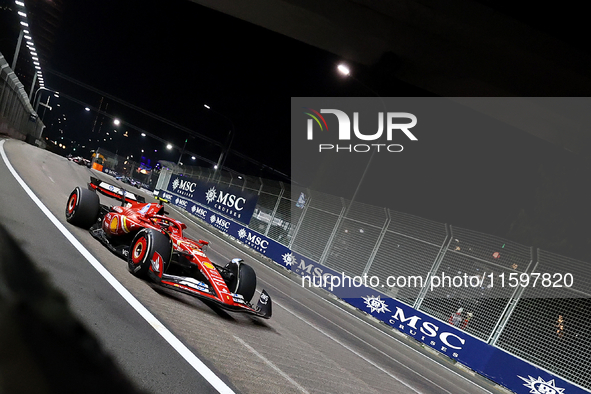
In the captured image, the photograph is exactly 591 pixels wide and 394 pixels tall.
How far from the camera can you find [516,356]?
9117mm

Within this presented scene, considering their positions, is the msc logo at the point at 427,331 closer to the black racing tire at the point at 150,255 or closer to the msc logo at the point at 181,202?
the black racing tire at the point at 150,255

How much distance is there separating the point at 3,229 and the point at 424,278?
10.5 m

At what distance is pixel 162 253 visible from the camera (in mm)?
5527

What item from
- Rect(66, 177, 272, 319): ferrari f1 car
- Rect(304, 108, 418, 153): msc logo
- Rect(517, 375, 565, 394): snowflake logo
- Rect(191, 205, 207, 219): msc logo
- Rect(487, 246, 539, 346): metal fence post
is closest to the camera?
Rect(66, 177, 272, 319): ferrari f1 car

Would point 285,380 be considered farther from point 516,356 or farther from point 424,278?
point 424,278

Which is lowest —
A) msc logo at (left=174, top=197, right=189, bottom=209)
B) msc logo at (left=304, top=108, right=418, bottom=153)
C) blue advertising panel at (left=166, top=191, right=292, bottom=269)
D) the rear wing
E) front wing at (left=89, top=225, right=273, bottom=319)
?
msc logo at (left=174, top=197, right=189, bottom=209)

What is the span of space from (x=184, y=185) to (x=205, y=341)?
93.5 ft

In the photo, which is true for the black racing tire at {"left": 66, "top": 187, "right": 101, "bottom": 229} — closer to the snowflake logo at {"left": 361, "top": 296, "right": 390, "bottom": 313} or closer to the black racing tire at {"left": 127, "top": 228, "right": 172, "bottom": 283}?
the black racing tire at {"left": 127, "top": 228, "right": 172, "bottom": 283}

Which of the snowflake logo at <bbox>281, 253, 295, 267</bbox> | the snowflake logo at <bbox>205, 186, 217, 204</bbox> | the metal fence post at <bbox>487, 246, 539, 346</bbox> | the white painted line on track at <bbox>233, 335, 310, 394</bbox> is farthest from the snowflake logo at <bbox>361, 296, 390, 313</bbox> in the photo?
the snowflake logo at <bbox>205, 186, 217, 204</bbox>

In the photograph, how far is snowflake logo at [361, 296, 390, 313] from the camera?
12695 millimetres

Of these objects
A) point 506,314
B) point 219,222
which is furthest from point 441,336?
point 219,222

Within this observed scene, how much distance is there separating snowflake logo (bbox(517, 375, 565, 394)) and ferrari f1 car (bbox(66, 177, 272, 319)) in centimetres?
628

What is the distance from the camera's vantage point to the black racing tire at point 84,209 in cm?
746

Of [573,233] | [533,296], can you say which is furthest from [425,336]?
[573,233]
